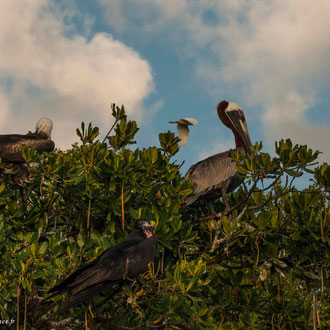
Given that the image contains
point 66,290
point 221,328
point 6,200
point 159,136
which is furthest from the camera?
point 159,136

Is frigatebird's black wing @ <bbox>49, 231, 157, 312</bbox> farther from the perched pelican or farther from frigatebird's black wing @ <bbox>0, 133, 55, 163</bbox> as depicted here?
frigatebird's black wing @ <bbox>0, 133, 55, 163</bbox>

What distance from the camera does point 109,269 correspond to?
464 cm

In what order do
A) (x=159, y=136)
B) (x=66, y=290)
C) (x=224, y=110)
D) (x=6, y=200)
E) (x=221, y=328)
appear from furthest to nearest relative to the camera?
(x=224, y=110), (x=159, y=136), (x=6, y=200), (x=221, y=328), (x=66, y=290)

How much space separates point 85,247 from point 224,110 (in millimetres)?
5332

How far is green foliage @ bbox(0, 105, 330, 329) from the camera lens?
16.8ft

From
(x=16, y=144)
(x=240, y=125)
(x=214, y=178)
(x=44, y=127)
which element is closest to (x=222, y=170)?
(x=214, y=178)

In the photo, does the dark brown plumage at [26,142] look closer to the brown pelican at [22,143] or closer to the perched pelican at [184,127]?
the brown pelican at [22,143]

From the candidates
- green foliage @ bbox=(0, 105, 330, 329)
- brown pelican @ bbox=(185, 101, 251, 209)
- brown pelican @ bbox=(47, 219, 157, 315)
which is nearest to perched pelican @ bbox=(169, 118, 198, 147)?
brown pelican @ bbox=(185, 101, 251, 209)

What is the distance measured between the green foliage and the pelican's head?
3.52 meters

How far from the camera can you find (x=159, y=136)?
278 inches

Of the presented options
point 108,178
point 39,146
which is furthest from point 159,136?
point 39,146

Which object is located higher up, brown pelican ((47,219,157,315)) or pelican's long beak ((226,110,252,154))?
pelican's long beak ((226,110,252,154))

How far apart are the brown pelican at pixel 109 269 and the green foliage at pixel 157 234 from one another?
0.21 metres

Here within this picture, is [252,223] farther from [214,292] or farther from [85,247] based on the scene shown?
[85,247]
